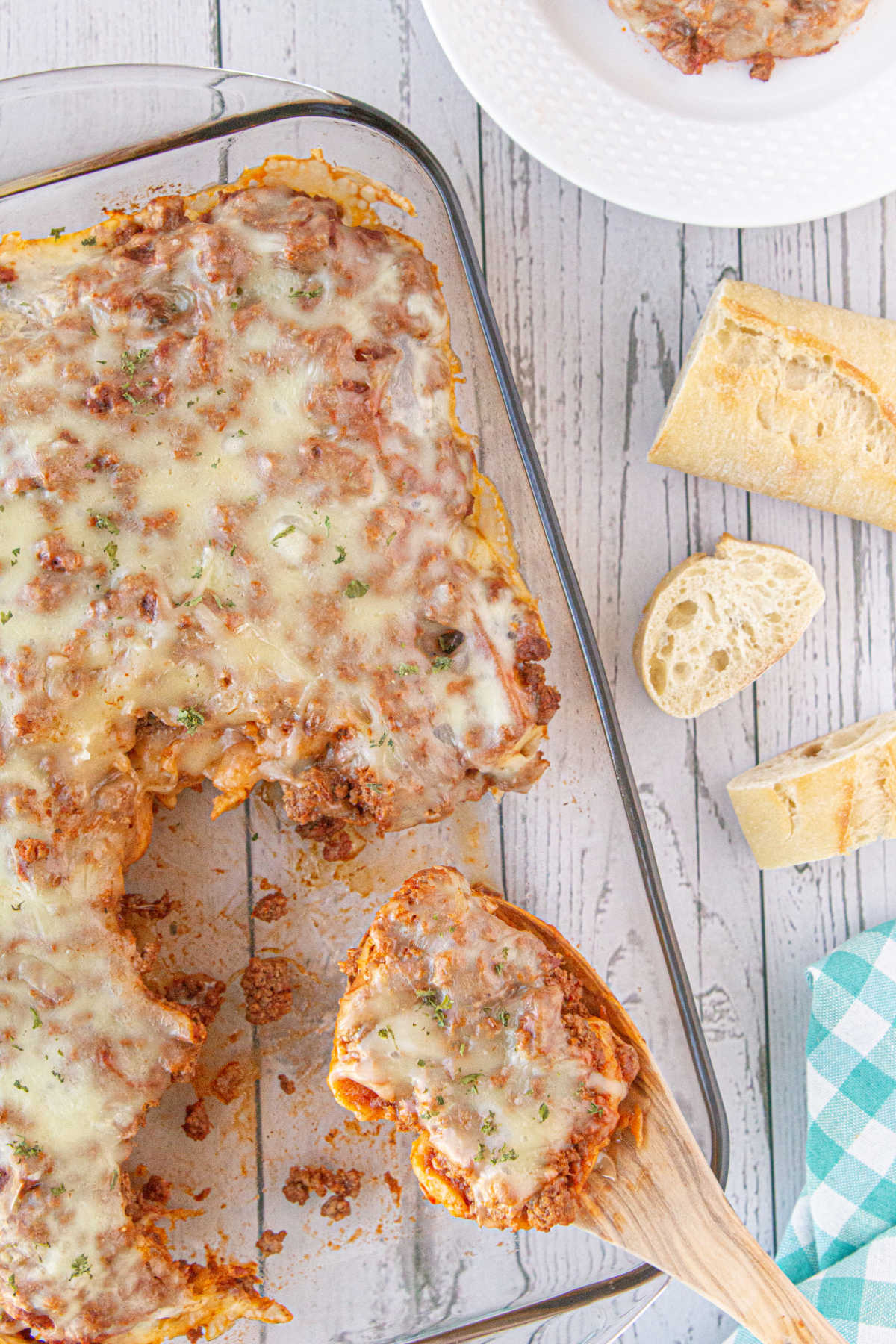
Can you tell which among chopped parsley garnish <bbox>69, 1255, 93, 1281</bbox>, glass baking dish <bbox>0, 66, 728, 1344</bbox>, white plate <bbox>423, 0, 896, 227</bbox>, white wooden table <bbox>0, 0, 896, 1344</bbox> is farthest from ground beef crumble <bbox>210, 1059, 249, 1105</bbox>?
white plate <bbox>423, 0, 896, 227</bbox>

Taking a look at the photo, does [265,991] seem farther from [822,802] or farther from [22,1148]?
[822,802]

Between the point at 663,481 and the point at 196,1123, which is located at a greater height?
the point at 663,481

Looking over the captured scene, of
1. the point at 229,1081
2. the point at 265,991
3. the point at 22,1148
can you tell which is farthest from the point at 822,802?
the point at 22,1148

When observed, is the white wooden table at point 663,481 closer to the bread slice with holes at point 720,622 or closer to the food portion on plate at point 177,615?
the bread slice with holes at point 720,622

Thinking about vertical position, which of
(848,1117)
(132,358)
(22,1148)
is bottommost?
(848,1117)

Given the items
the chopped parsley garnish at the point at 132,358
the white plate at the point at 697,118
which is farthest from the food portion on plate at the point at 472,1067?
the white plate at the point at 697,118

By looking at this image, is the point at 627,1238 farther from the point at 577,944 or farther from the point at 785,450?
the point at 785,450
